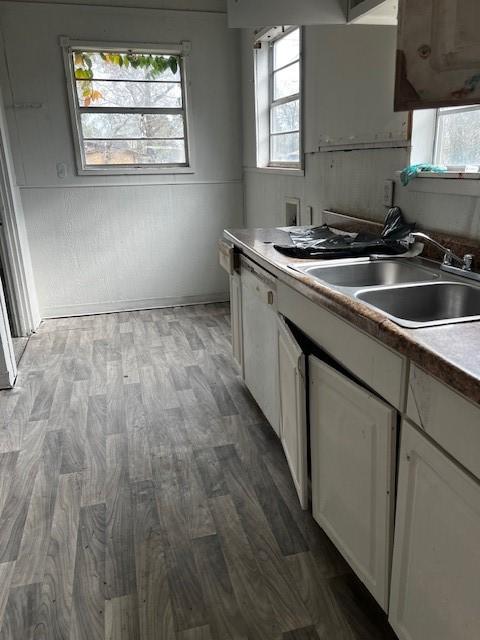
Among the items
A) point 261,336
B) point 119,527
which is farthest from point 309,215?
point 119,527

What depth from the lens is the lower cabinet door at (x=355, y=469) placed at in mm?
1148

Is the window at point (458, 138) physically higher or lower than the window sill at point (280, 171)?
higher

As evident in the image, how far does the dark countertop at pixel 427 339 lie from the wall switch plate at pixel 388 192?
0.77m

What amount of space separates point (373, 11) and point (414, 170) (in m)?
0.64

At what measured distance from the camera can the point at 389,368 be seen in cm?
107

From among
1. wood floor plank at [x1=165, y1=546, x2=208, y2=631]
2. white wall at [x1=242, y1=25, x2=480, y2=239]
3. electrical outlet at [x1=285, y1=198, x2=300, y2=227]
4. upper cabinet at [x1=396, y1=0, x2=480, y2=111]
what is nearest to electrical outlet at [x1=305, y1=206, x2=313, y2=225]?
white wall at [x1=242, y1=25, x2=480, y2=239]

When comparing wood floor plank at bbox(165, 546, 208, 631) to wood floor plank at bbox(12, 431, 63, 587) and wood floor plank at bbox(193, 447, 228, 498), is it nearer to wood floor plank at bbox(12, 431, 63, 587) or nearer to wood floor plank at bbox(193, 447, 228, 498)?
wood floor plank at bbox(193, 447, 228, 498)

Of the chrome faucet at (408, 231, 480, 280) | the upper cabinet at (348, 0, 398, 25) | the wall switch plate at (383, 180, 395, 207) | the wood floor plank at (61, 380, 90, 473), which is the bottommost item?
the wood floor plank at (61, 380, 90, 473)

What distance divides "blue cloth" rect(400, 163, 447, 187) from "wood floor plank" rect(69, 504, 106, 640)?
1731 millimetres

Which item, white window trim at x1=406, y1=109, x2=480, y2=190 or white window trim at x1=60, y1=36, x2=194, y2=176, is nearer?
white window trim at x1=406, y1=109, x2=480, y2=190

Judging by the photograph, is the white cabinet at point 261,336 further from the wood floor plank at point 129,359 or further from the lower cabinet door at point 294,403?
the wood floor plank at point 129,359

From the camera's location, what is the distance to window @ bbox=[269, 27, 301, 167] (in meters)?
3.23

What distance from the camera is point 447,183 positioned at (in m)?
1.69

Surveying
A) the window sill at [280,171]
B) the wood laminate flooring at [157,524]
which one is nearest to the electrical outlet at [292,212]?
the window sill at [280,171]
